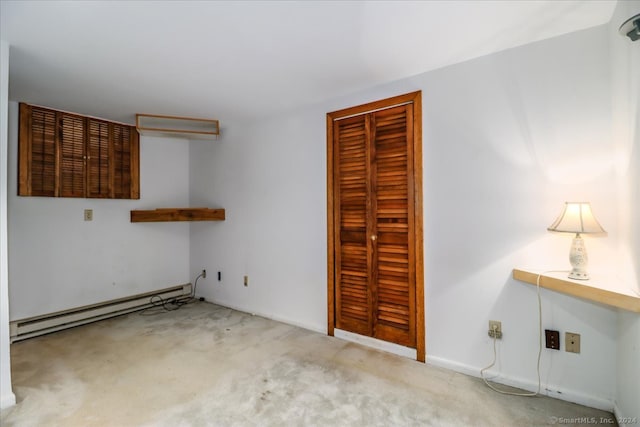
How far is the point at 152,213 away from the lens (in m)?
3.54

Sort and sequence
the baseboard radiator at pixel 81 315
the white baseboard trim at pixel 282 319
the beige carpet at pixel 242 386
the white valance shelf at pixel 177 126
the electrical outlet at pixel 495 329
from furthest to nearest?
the white valance shelf at pixel 177 126
the white baseboard trim at pixel 282 319
the baseboard radiator at pixel 81 315
the electrical outlet at pixel 495 329
the beige carpet at pixel 242 386

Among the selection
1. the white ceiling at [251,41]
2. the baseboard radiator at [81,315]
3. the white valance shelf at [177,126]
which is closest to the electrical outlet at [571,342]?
the white ceiling at [251,41]

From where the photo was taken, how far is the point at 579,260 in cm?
163

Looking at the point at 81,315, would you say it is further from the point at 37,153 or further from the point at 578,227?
the point at 578,227

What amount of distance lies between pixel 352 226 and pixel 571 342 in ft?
5.42

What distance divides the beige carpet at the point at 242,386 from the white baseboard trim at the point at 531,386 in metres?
0.05

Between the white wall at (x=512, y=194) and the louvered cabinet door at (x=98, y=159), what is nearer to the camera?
the white wall at (x=512, y=194)

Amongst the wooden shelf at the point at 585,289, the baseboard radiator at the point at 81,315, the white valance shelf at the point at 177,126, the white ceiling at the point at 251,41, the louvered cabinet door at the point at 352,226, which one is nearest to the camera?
the wooden shelf at the point at 585,289

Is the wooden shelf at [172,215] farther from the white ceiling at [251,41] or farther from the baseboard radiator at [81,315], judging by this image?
the white ceiling at [251,41]

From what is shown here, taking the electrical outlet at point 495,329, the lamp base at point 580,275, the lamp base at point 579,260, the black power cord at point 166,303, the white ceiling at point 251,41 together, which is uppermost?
the white ceiling at point 251,41

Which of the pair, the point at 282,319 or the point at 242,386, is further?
the point at 282,319

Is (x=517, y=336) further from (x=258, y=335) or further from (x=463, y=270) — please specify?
(x=258, y=335)

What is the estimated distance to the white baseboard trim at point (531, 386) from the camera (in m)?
1.73

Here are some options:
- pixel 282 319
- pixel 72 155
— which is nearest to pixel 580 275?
pixel 282 319
